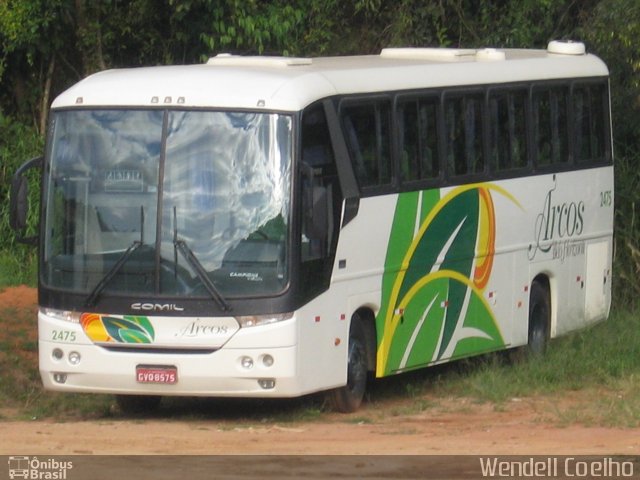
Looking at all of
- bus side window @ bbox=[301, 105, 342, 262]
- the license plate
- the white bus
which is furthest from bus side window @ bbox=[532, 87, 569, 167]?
the license plate

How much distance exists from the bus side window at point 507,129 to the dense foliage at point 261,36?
130 inches

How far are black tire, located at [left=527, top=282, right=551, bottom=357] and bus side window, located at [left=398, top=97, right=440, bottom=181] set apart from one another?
2551 mm

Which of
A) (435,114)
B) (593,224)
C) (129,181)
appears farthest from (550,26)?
(129,181)

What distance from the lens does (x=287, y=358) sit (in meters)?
11.2

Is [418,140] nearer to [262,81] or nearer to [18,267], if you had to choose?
[262,81]

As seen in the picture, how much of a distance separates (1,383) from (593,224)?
21.7ft

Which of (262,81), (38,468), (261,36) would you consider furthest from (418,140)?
(261,36)

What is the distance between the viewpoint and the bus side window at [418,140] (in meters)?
13.1

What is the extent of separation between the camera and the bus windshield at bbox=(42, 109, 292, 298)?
11242mm

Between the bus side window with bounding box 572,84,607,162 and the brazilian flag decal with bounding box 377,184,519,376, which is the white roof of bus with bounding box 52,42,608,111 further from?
the bus side window with bounding box 572,84,607,162

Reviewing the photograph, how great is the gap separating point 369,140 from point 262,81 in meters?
1.38

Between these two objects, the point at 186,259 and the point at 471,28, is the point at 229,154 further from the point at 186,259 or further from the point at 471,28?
the point at 471,28

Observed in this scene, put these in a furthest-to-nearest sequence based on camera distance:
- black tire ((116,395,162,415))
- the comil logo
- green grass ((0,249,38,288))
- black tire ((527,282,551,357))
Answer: green grass ((0,249,38,288)) → black tire ((527,282,551,357)) → black tire ((116,395,162,415)) → the comil logo

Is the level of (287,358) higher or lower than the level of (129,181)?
lower
